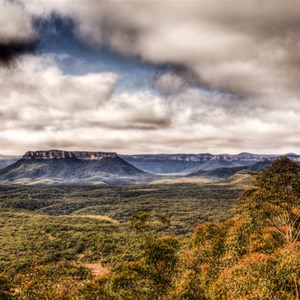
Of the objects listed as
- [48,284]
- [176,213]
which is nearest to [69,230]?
[176,213]

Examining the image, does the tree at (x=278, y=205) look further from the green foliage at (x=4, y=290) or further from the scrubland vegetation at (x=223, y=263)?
the green foliage at (x=4, y=290)

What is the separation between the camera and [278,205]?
37.3m

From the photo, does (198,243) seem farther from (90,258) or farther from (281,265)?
(90,258)

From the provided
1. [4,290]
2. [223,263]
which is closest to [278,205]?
[223,263]

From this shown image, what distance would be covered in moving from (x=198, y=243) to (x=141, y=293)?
14.3 meters

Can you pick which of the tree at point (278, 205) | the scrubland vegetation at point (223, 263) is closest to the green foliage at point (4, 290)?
the scrubland vegetation at point (223, 263)

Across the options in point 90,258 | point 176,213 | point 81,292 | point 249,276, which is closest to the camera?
point 249,276

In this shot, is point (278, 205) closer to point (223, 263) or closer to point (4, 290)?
point (223, 263)

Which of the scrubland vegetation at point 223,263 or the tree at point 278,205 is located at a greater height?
the tree at point 278,205

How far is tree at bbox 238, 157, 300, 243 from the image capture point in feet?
122

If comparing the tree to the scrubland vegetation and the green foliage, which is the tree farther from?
the green foliage

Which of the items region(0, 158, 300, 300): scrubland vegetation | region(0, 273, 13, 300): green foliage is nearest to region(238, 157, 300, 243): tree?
region(0, 158, 300, 300): scrubland vegetation

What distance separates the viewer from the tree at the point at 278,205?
37250 millimetres

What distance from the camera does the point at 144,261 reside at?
1495 inches
